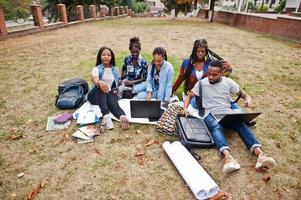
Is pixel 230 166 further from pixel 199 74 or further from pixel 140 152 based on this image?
pixel 199 74

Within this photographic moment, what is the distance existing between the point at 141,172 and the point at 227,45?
9.91 metres

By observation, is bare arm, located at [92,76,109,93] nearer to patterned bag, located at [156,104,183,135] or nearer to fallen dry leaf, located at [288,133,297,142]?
patterned bag, located at [156,104,183,135]

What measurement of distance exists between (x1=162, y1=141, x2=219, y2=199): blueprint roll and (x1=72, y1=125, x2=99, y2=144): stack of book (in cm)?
115

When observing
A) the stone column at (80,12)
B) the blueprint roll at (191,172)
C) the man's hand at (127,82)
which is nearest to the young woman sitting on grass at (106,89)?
the man's hand at (127,82)

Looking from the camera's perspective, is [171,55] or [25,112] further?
[171,55]

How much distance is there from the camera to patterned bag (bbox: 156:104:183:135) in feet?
11.8

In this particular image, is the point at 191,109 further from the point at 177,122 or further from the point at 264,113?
the point at 264,113

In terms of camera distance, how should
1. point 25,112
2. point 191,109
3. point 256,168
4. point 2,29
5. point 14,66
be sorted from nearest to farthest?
point 256,168, point 191,109, point 25,112, point 14,66, point 2,29

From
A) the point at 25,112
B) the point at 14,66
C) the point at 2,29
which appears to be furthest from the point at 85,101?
the point at 2,29

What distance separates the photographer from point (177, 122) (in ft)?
11.6

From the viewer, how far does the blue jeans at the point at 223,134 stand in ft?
10.2

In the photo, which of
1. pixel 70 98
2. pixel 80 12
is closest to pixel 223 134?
pixel 70 98

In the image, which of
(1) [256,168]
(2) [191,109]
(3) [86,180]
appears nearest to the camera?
(3) [86,180]

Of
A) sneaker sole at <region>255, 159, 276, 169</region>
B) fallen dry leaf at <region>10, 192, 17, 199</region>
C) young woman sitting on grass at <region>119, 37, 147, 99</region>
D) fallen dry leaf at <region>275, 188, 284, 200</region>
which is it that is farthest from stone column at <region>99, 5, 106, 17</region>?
fallen dry leaf at <region>275, 188, 284, 200</region>
